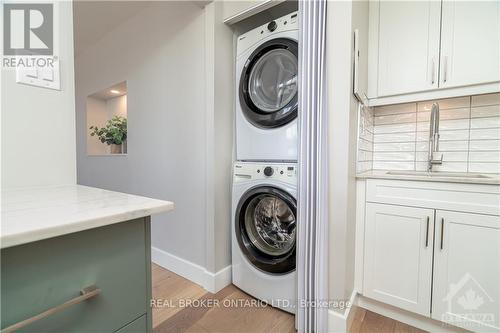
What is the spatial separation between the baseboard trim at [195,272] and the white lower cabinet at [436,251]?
1001mm

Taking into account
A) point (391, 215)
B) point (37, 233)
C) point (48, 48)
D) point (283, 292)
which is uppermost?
point (48, 48)

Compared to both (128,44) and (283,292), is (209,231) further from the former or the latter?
(128,44)

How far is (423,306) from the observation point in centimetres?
132

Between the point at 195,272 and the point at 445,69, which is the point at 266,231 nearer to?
the point at 195,272

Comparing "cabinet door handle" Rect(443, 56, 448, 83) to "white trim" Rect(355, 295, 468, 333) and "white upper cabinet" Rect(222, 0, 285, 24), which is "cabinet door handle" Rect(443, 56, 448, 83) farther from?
"white trim" Rect(355, 295, 468, 333)

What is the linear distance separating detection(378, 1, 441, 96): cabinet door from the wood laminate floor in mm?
1527

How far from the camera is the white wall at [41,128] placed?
0.82 meters

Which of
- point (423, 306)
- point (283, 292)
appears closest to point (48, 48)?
point (283, 292)

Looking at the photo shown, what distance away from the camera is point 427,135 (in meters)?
1.75

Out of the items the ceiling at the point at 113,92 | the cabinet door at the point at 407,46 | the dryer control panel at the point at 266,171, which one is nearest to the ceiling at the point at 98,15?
the ceiling at the point at 113,92

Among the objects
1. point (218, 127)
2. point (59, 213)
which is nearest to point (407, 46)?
point (218, 127)

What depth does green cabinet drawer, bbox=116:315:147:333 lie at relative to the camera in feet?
1.81

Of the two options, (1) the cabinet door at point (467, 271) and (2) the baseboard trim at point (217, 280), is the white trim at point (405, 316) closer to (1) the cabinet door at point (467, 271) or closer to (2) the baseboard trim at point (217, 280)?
(1) the cabinet door at point (467, 271)

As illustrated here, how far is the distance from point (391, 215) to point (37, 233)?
5.24 ft
